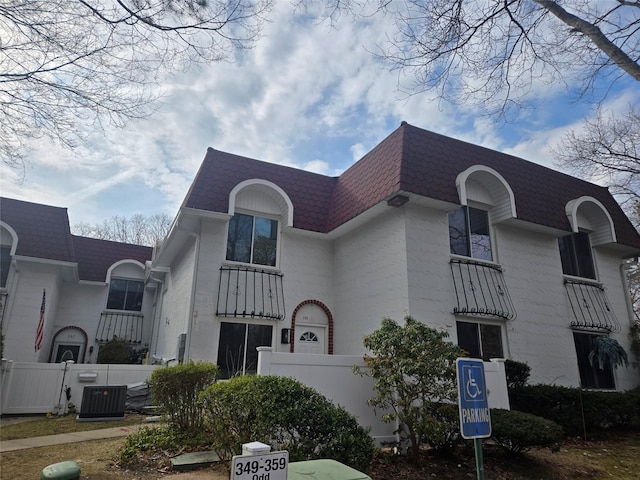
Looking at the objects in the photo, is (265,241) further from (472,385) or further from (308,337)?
(472,385)

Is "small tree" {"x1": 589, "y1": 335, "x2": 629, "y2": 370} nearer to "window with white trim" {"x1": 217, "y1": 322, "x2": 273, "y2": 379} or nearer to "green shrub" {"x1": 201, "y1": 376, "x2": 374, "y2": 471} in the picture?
"window with white trim" {"x1": 217, "y1": 322, "x2": 273, "y2": 379}

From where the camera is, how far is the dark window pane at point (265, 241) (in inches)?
503

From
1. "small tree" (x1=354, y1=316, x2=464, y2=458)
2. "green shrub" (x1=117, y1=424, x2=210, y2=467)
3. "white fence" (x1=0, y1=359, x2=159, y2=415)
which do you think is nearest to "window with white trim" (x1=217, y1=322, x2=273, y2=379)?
"white fence" (x1=0, y1=359, x2=159, y2=415)

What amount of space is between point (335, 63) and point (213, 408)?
6412 mm

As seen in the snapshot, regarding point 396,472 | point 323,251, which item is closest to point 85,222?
point 323,251

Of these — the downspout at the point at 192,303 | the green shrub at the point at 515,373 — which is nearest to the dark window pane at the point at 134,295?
the downspout at the point at 192,303

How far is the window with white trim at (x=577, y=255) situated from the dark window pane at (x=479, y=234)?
11.8 feet

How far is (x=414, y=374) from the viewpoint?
673 centimetres

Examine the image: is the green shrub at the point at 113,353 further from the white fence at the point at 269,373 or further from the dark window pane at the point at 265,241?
the dark window pane at the point at 265,241

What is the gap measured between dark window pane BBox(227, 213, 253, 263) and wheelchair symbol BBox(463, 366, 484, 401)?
30.9 feet

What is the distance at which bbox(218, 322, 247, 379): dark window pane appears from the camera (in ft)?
37.0

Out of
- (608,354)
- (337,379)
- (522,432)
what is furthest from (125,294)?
(608,354)

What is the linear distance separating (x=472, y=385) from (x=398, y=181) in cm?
700

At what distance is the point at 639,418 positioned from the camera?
34.2 feet
